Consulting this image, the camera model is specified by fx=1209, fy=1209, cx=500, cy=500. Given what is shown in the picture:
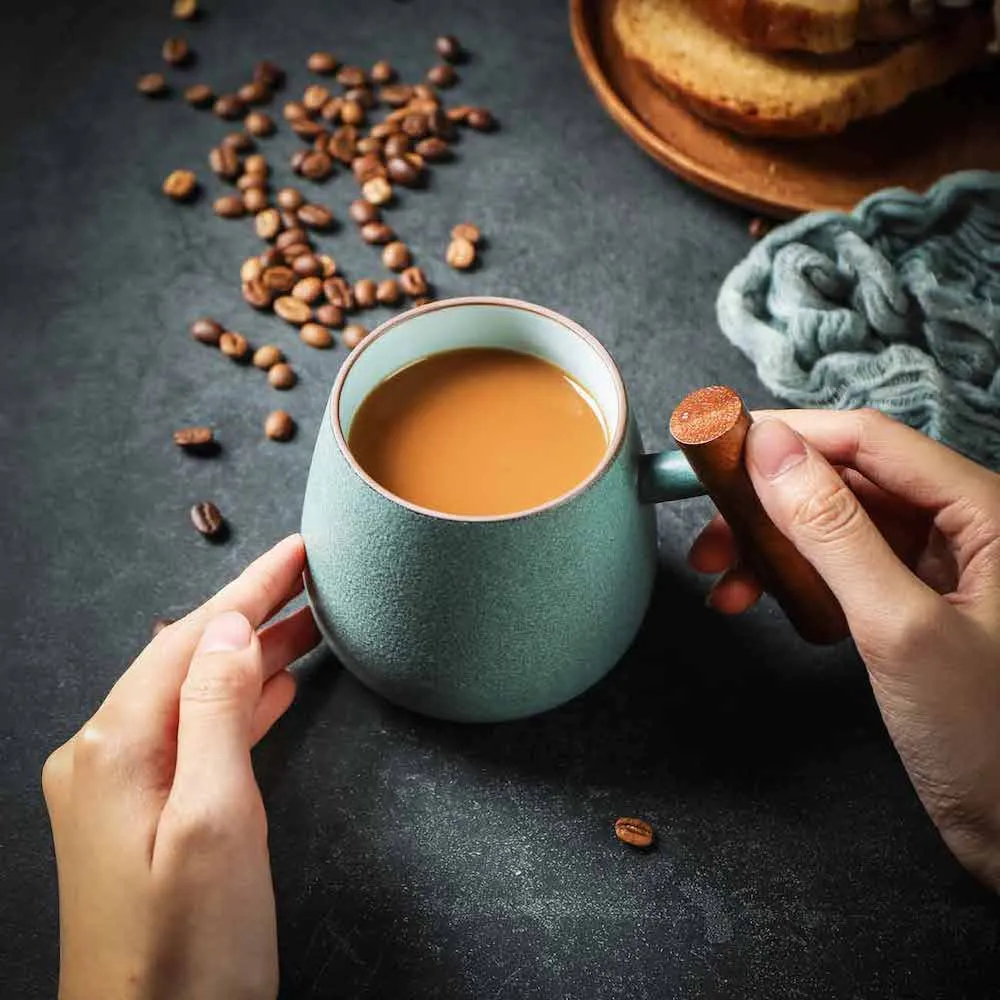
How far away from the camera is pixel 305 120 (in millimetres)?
1508

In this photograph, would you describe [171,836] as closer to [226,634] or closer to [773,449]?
[226,634]

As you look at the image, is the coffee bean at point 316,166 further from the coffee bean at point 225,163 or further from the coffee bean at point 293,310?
the coffee bean at point 293,310

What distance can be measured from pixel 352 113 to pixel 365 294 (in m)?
0.28

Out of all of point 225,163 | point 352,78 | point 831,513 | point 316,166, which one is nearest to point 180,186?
point 225,163

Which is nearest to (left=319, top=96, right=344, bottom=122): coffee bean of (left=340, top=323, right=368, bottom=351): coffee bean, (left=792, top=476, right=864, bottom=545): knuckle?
(left=340, top=323, right=368, bottom=351): coffee bean

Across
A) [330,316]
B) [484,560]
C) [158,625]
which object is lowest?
[158,625]

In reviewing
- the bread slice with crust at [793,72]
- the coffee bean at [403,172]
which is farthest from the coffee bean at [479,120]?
the bread slice with crust at [793,72]

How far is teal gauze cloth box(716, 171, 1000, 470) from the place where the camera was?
4.00 ft

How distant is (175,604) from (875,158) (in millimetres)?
958

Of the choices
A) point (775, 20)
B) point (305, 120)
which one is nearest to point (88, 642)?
point (305, 120)

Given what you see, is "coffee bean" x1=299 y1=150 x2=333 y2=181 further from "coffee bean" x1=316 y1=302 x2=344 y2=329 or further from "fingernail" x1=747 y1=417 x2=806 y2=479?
"fingernail" x1=747 y1=417 x2=806 y2=479

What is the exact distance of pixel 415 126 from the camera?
149 centimetres

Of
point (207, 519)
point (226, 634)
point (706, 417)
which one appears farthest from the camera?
point (207, 519)

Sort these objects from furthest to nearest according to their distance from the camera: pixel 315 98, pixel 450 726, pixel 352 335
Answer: pixel 315 98 < pixel 352 335 < pixel 450 726
